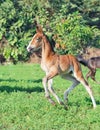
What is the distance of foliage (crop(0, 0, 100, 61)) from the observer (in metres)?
27.3

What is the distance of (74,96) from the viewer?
40.6 feet

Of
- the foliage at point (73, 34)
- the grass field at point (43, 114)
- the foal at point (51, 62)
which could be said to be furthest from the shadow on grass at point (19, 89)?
the foliage at point (73, 34)

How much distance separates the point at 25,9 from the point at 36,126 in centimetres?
2001

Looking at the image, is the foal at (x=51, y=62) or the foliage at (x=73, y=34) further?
the foliage at (x=73, y=34)

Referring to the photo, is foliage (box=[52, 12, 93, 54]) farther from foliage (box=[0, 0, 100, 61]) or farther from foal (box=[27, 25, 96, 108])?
foal (box=[27, 25, 96, 108])

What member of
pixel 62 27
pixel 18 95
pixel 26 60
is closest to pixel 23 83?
pixel 18 95

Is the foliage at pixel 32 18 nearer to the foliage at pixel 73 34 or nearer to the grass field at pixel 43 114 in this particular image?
the foliage at pixel 73 34

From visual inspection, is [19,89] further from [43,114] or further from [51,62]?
[43,114]

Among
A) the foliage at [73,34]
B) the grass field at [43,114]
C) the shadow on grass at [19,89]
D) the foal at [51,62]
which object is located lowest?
the foliage at [73,34]

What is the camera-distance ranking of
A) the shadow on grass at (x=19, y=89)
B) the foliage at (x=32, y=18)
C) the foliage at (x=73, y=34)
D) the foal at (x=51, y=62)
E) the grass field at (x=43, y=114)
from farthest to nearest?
1. the foliage at (x=32, y=18)
2. the foliage at (x=73, y=34)
3. the shadow on grass at (x=19, y=89)
4. the foal at (x=51, y=62)
5. the grass field at (x=43, y=114)

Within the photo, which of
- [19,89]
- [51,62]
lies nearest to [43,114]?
[51,62]

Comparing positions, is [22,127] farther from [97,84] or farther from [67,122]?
[97,84]

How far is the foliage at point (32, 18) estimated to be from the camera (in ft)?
89.6

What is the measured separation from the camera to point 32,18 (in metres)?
28.4
